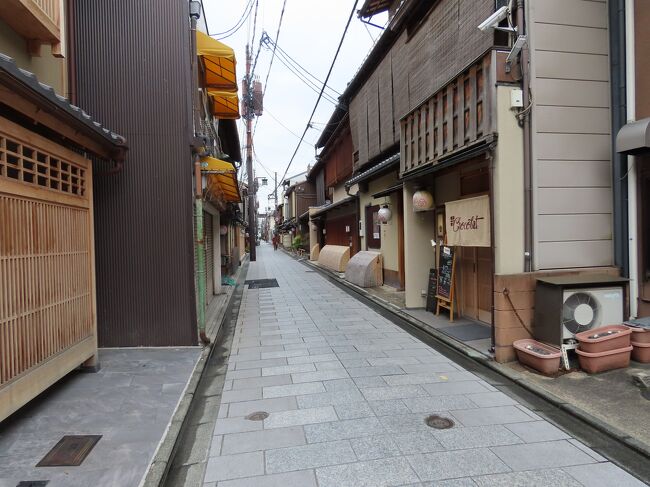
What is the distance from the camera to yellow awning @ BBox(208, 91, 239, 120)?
10965 millimetres

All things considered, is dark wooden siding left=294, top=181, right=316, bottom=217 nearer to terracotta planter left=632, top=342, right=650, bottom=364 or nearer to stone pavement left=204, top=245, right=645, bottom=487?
stone pavement left=204, top=245, right=645, bottom=487

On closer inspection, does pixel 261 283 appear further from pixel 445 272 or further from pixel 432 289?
pixel 445 272

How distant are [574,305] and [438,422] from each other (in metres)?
2.74

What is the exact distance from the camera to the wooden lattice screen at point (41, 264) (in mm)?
3977

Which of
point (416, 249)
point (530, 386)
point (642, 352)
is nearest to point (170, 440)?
point (530, 386)

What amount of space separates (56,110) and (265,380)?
13.2 ft

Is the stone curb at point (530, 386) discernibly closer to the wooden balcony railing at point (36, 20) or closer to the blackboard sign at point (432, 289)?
the blackboard sign at point (432, 289)

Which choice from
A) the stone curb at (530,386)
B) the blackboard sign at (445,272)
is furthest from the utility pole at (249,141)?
the blackboard sign at (445,272)

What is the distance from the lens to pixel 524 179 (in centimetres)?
592

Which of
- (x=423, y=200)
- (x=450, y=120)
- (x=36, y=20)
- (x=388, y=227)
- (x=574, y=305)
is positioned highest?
(x=36, y=20)

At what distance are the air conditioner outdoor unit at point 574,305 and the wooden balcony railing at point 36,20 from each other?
7.15 meters

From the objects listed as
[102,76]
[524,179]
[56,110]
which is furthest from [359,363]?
[102,76]

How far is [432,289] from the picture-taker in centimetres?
941

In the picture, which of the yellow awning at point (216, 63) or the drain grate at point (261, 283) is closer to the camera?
the yellow awning at point (216, 63)
